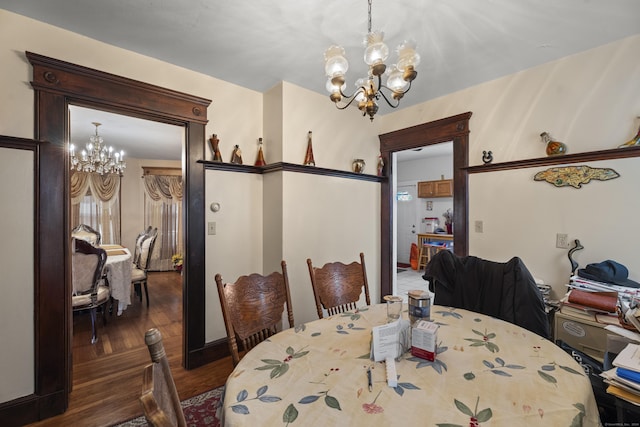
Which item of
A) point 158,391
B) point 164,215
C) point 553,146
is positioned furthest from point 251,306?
Result: point 164,215

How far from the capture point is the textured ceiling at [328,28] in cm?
179

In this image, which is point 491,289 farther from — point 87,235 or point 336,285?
point 87,235

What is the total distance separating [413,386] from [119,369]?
269cm

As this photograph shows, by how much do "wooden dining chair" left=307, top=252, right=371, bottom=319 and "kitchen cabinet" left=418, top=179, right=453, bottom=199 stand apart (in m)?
5.21

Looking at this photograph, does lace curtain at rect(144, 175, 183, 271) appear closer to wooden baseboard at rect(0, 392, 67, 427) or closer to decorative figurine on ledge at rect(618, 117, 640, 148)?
wooden baseboard at rect(0, 392, 67, 427)

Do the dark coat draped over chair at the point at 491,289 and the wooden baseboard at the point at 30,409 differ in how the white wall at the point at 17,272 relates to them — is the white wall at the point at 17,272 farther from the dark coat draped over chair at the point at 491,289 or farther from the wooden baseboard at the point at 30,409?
the dark coat draped over chair at the point at 491,289

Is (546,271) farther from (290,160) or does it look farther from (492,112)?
(290,160)

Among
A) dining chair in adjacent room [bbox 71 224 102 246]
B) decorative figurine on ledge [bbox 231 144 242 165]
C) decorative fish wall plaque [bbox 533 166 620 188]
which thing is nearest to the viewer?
decorative fish wall plaque [bbox 533 166 620 188]

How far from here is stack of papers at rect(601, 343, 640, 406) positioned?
3.32 ft

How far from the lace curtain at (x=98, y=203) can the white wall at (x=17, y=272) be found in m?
4.74

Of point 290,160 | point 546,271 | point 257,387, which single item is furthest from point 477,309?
point 290,160

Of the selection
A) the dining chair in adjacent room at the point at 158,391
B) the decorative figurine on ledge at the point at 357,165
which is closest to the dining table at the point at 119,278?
the decorative figurine on ledge at the point at 357,165

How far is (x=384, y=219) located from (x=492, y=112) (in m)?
1.65

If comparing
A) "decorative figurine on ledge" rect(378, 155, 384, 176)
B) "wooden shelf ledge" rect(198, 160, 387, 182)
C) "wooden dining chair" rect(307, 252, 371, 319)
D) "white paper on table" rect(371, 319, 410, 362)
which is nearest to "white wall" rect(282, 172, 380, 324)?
"wooden shelf ledge" rect(198, 160, 387, 182)
